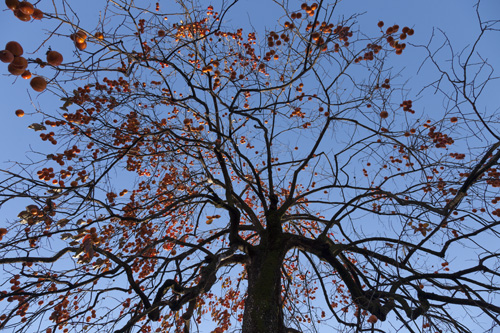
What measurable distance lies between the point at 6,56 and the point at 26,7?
1.57 feet

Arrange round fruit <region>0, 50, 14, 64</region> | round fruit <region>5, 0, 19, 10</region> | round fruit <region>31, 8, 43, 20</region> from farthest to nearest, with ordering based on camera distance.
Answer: round fruit <region>31, 8, 43, 20</region>, round fruit <region>5, 0, 19, 10</region>, round fruit <region>0, 50, 14, 64</region>

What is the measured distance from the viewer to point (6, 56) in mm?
1982

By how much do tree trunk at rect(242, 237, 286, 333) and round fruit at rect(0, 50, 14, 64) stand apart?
3.04m

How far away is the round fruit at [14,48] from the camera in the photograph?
2.02 metres

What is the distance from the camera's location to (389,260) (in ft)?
12.1

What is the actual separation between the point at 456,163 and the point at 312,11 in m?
2.57

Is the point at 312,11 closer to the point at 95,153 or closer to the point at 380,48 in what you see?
the point at 380,48

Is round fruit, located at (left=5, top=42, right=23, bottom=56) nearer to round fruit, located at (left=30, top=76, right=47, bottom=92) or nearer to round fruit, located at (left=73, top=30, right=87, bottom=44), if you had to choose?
round fruit, located at (left=30, top=76, right=47, bottom=92)

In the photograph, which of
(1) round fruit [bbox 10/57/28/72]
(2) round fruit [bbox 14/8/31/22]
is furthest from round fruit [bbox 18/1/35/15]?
(1) round fruit [bbox 10/57/28/72]

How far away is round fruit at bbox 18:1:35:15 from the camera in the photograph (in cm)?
218

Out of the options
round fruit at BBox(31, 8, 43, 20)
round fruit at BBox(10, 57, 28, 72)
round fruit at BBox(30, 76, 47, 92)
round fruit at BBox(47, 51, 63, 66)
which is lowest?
round fruit at BBox(10, 57, 28, 72)

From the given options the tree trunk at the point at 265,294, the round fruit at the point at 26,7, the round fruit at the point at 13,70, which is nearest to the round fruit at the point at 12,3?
the round fruit at the point at 26,7

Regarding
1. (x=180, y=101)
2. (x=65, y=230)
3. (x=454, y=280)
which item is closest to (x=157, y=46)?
(x=180, y=101)

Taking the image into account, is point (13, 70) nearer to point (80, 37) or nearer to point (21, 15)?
point (21, 15)
